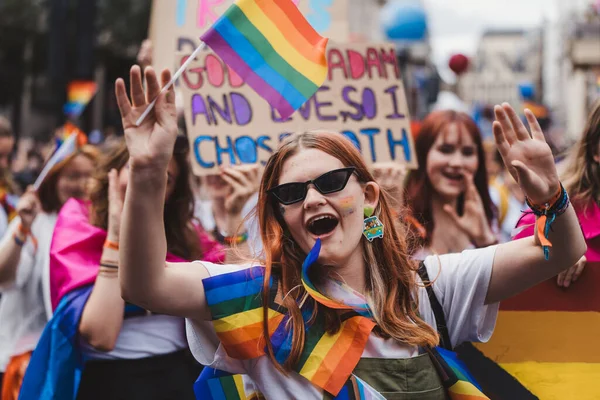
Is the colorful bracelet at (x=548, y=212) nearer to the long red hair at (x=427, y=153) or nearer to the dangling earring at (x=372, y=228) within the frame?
the dangling earring at (x=372, y=228)

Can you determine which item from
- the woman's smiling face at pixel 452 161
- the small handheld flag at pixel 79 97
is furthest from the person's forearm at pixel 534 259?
the small handheld flag at pixel 79 97

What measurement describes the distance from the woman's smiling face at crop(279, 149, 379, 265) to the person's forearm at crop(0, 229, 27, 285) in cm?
186

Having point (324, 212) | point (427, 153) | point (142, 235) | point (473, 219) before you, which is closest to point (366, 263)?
point (324, 212)

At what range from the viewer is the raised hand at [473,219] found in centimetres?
360

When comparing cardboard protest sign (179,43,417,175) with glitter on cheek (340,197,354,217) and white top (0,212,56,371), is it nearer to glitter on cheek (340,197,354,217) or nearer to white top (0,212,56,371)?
white top (0,212,56,371)

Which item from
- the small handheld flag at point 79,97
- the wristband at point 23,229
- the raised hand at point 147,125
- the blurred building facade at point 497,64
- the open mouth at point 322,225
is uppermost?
the raised hand at point 147,125

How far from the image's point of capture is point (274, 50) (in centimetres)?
241

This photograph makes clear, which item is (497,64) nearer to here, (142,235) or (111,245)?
(111,245)

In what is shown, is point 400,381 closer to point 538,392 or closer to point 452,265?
point 452,265

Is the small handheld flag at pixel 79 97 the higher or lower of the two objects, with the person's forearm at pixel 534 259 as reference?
lower

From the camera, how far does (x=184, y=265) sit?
1998 millimetres

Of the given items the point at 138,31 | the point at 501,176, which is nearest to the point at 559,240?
the point at 501,176

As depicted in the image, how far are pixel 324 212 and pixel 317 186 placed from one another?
0.25 ft

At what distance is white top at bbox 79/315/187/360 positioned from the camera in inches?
115
